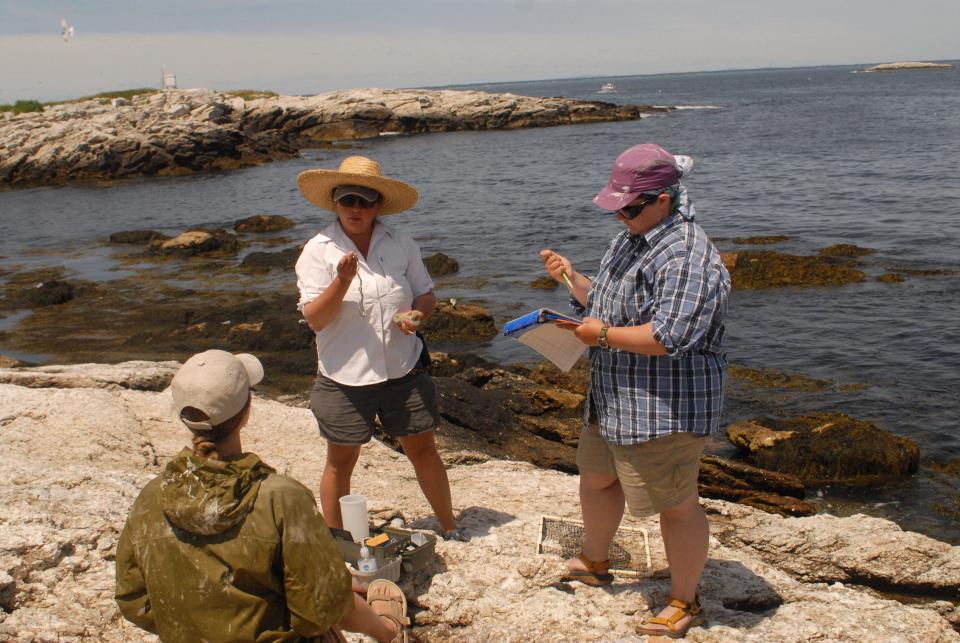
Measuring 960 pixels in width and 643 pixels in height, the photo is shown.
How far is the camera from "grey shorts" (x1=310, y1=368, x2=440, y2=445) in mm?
4340

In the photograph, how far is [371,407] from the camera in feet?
14.4

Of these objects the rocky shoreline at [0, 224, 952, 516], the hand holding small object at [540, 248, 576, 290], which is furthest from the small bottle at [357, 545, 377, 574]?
the rocky shoreline at [0, 224, 952, 516]

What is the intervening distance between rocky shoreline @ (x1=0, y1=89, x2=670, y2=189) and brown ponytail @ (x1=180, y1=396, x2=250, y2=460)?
148 feet

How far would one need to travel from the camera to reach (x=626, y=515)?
529 cm

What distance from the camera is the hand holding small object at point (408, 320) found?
420 cm

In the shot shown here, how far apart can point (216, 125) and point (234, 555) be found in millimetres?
51723

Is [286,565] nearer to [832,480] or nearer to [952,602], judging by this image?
[952,602]

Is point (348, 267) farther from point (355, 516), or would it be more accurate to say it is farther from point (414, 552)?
point (414, 552)

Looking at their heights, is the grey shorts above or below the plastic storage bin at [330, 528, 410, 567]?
above

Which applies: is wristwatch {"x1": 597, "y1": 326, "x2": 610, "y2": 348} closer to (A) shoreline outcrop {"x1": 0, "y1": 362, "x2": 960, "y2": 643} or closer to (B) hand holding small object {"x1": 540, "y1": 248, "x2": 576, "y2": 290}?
(B) hand holding small object {"x1": 540, "y1": 248, "x2": 576, "y2": 290}

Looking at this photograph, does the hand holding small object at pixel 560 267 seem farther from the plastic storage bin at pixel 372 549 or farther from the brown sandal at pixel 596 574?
the plastic storage bin at pixel 372 549

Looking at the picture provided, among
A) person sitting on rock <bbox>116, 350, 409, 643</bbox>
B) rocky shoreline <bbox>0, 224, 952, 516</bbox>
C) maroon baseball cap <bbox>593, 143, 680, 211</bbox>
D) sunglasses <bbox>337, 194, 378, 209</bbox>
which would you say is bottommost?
rocky shoreline <bbox>0, 224, 952, 516</bbox>

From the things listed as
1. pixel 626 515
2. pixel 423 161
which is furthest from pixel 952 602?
pixel 423 161

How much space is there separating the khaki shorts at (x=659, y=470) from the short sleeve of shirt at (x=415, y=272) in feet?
4.43
